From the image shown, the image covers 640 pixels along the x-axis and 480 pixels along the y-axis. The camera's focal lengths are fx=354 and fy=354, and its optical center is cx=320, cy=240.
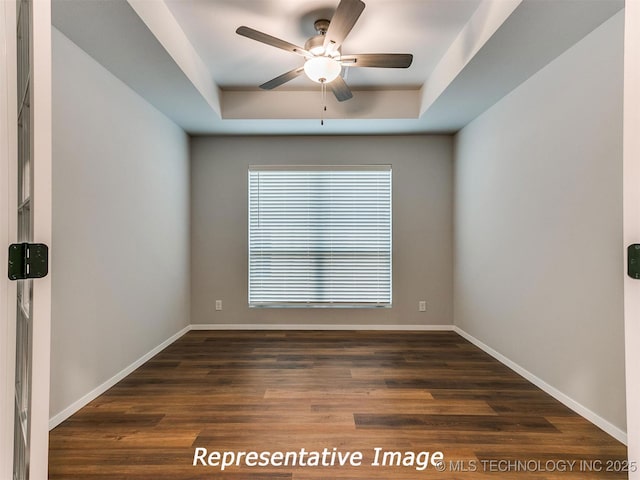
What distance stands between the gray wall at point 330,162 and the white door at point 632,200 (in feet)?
11.3

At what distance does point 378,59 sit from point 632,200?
6.42 ft

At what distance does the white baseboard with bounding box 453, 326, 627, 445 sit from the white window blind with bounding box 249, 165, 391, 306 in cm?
152

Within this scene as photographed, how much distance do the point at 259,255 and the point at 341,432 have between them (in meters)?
2.83

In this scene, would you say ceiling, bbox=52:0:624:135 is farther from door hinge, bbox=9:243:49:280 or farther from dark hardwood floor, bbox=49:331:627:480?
dark hardwood floor, bbox=49:331:627:480

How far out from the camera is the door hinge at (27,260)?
1.00 meters

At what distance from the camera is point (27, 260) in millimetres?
1022

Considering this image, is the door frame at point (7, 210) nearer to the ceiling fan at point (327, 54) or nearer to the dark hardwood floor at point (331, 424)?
the dark hardwood floor at point (331, 424)

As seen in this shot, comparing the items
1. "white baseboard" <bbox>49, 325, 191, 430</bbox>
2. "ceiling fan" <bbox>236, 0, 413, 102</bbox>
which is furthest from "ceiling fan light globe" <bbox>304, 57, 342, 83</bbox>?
"white baseboard" <bbox>49, 325, 191, 430</bbox>

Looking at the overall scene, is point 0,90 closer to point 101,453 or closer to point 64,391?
point 101,453

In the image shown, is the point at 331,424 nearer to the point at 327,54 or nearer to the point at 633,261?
the point at 633,261

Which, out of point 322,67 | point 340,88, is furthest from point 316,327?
point 322,67

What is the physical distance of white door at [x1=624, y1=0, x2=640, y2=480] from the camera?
1038mm

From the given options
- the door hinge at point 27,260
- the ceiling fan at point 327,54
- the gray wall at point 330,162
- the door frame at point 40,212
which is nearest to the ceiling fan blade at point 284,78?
the ceiling fan at point 327,54

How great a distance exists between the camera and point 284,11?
2490 millimetres
